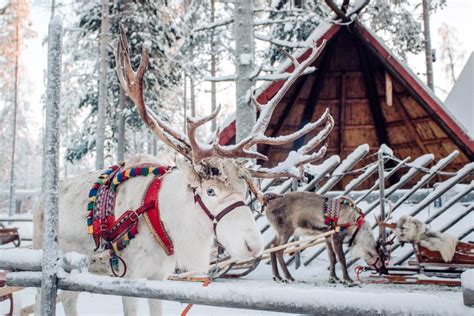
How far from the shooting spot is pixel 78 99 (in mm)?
17859

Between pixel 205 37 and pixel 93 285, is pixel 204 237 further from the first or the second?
pixel 205 37

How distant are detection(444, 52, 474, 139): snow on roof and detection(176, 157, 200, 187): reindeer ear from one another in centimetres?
1138

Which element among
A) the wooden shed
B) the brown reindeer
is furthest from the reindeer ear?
the wooden shed

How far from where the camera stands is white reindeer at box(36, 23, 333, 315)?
2826 millimetres

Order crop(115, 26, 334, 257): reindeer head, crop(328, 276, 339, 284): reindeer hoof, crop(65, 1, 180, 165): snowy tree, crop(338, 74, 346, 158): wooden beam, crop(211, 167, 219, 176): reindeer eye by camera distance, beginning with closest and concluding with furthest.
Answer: crop(115, 26, 334, 257): reindeer head, crop(211, 167, 219, 176): reindeer eye, crop(328, 276, 339, 284): reindeer hoof, crop(338, 74, 346, 158): wooden beam, crop(65, 1, 180, 165): snowy tree

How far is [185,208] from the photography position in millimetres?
3170

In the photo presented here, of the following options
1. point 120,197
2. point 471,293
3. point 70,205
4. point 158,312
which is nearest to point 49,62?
point 120,197

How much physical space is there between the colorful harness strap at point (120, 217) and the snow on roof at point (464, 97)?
37.7 ft

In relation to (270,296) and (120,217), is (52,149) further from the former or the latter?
(270,296)

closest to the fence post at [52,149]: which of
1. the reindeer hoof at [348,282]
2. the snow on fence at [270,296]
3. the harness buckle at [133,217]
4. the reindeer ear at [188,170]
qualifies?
the snow on fence at [270,296]

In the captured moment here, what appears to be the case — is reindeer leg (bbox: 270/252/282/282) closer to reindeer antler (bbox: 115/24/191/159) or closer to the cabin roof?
the cabin roof

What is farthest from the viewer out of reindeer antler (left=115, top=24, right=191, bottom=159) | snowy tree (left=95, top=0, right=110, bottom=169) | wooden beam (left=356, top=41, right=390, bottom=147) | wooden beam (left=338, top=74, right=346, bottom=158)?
snowy tree (left=95, top=0, right=110, bottom=169)

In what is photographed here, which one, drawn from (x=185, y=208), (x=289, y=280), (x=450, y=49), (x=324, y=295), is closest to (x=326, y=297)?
(x=324, y=295)

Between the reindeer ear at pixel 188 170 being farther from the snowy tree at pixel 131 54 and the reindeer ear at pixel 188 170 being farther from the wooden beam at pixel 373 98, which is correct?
the snowy tree at pixel 131 54
